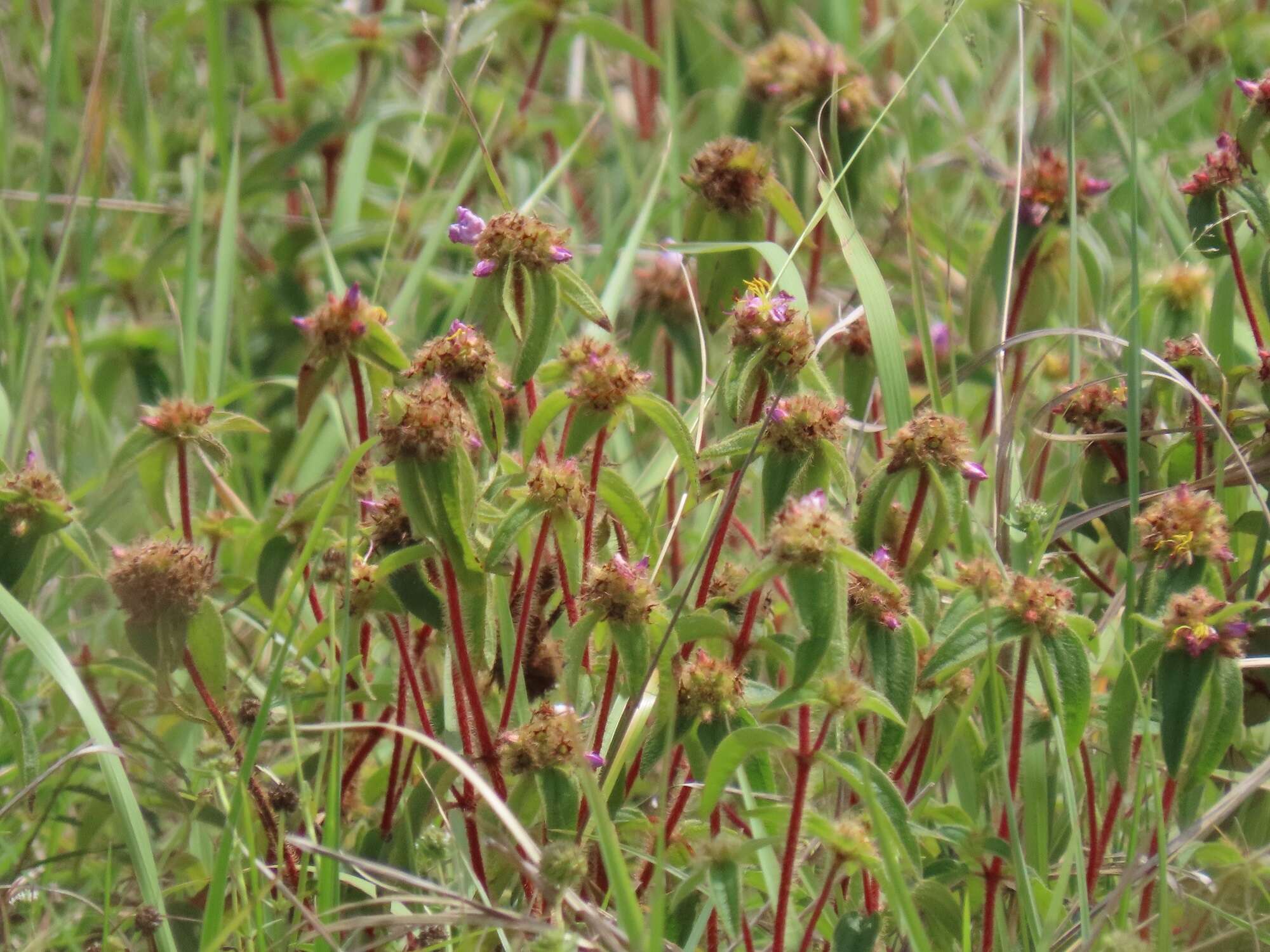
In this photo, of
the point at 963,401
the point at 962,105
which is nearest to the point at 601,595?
the point at 963,401

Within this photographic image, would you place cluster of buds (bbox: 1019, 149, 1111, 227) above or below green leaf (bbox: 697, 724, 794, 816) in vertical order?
above

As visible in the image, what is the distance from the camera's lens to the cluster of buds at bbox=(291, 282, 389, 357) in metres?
1.54

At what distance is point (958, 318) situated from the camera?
9.36 feet

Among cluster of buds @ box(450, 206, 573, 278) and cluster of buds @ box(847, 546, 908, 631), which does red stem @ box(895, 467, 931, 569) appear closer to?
cluster of buds @ box(847, 546, 908, 631)

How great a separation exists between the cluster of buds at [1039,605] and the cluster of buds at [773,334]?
0.31m

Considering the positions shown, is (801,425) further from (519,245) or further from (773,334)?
(519,245)

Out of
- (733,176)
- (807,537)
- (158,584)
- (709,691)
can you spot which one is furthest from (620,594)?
(733,176)

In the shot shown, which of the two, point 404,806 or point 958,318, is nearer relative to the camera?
point 404,806

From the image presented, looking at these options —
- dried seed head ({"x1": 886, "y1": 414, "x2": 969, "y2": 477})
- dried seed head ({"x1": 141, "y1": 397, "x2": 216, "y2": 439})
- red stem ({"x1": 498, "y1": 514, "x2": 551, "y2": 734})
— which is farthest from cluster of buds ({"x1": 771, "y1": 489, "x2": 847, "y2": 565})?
dried seed head ({"x1": 141, "y1": 397, "x2": 216, "y2": 439})

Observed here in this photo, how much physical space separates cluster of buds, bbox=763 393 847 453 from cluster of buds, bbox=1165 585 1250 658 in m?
0.35

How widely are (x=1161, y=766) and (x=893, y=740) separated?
29cm

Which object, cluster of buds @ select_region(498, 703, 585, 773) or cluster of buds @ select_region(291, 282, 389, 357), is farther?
cluster of buds @ select_region(291, 282, 389, 357)

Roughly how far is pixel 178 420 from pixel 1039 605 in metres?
0.95

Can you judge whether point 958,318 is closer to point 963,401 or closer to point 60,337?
point 963,401
